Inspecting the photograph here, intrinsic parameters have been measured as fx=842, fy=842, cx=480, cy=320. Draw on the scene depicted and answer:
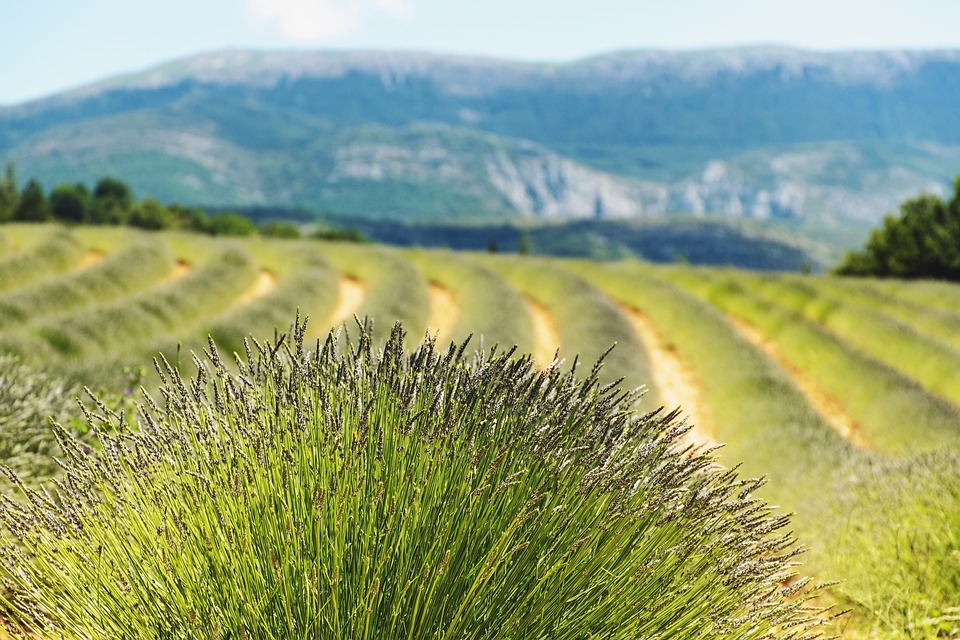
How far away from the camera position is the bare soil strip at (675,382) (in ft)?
47.6

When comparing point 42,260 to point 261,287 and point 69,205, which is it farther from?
point 69,205

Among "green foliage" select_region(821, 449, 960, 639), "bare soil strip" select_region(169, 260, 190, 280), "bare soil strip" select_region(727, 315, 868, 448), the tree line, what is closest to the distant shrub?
the tree line

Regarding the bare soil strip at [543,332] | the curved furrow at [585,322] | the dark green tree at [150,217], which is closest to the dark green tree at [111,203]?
the dark green tree at [150,217]

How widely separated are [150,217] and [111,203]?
30.1 ft

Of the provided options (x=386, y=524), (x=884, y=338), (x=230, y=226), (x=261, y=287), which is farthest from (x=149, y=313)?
(x=230, y=226)

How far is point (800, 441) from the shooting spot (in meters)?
11.0

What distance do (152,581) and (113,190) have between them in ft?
372

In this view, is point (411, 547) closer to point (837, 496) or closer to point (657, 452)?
point (657, 452)

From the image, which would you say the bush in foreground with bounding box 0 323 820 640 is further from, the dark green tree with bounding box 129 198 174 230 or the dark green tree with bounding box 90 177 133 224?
the dark green tree with bounding box 90 177 133 224

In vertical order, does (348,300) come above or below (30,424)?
below

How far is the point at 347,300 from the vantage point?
25.4 meters

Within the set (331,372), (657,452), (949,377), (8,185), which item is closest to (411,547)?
(331,372)

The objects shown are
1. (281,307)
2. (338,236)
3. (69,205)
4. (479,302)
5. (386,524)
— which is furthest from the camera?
(69,205)

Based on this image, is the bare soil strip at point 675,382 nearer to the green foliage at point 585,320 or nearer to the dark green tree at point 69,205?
the green foliage at point 585,320
